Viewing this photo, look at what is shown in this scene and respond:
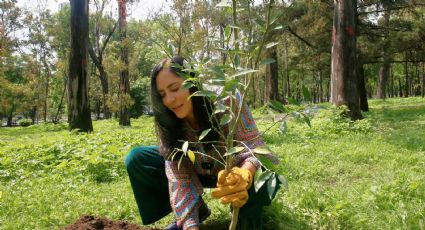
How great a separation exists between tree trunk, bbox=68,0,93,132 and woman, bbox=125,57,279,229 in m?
7.03

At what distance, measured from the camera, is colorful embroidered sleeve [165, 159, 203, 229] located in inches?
83.1

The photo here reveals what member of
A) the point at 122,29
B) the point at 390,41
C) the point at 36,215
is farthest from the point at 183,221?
the point at 122,29

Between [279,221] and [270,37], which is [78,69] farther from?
[279,221]

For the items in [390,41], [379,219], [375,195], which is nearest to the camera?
[379,219]

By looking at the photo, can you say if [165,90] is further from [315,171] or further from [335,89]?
[335,89]

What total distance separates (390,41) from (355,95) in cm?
474

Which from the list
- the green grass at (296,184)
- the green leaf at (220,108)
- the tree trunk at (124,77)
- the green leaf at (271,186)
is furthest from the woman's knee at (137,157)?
the tree trunk at (124,77)

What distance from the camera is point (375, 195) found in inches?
102

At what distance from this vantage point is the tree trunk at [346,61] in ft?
28.9

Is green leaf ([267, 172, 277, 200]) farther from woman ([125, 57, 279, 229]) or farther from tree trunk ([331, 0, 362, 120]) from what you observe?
tree trunk ([331, 0, 362, 120])

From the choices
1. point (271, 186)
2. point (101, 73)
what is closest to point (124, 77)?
point (101, 73)

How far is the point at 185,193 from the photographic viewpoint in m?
2.19

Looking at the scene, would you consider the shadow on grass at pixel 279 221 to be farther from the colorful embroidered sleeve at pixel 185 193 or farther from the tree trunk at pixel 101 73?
the tree trunk at pixel 101 73

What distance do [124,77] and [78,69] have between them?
5520mm
